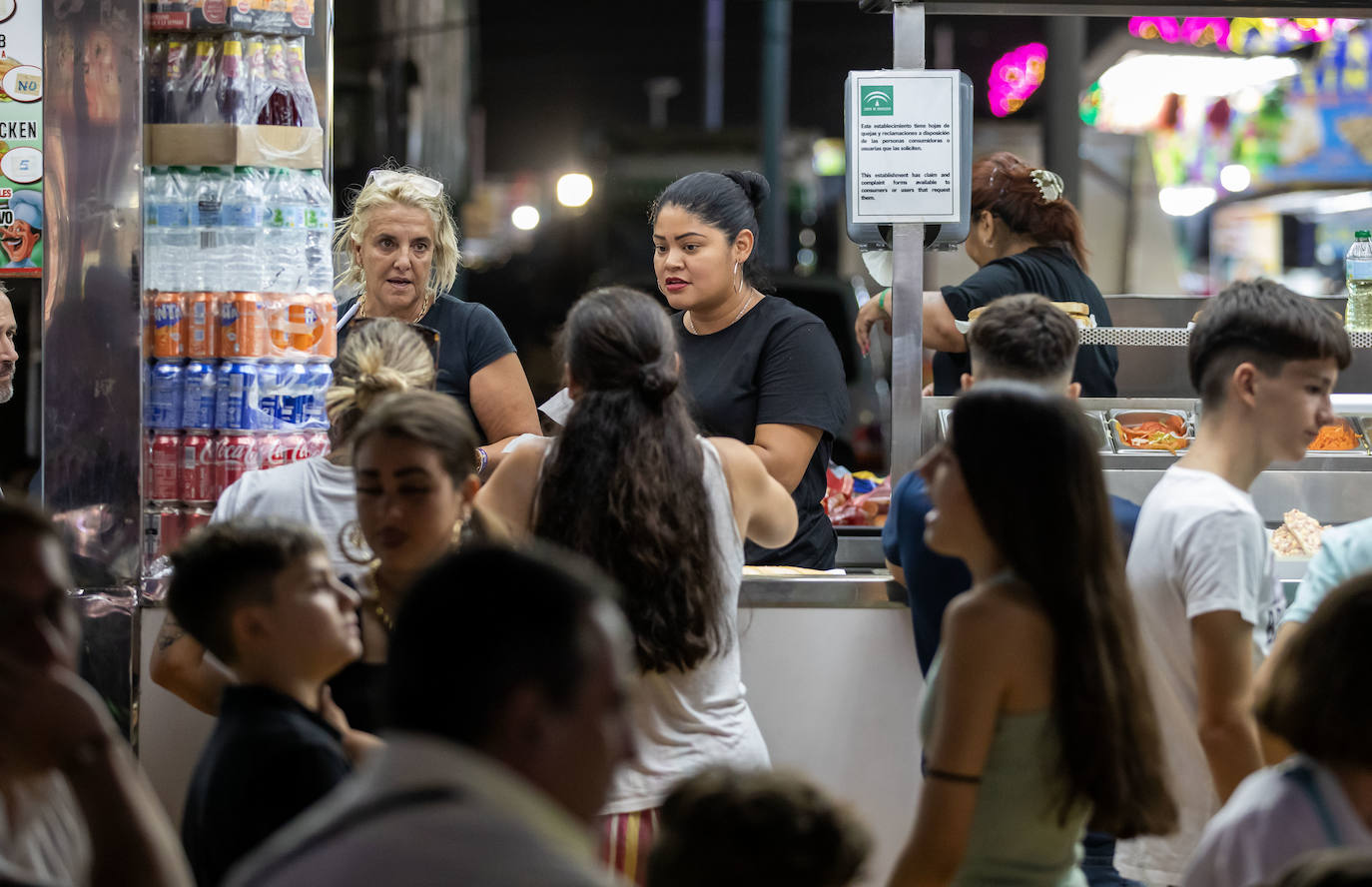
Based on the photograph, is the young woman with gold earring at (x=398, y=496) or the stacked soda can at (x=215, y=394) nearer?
the young woman with gold earring at (x=398, y=496)

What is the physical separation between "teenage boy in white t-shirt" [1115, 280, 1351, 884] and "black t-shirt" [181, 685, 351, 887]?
1.39 metres

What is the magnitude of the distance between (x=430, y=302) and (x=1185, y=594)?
2.17m

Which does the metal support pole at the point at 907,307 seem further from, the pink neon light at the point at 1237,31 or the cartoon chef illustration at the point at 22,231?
the pink neon light at the point at 1237,31

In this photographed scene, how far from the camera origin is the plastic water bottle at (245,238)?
3539mm

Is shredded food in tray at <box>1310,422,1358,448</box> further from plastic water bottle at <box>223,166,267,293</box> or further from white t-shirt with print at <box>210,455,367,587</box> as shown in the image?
plastic water bottle at <box>223,166,267,293</box>

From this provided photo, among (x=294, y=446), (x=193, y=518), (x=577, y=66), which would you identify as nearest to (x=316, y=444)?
(x=294, y=446)

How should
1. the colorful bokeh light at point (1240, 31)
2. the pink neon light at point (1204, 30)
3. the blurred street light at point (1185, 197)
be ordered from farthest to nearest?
the blurred street light at point (1185, 197) < the pink neon light at point (1204, 30) < the colorful bokeh light at point (1240, 31)

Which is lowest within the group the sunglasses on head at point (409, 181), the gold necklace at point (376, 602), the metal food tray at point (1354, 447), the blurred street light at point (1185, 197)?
the gold necklace at point (376, 602)

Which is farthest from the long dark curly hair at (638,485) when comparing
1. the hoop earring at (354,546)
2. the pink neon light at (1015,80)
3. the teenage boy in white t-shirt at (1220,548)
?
the pink neon light at (1015,80)

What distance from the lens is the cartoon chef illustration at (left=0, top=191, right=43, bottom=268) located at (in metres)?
3.62

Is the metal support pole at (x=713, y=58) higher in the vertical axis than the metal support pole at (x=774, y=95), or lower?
higher

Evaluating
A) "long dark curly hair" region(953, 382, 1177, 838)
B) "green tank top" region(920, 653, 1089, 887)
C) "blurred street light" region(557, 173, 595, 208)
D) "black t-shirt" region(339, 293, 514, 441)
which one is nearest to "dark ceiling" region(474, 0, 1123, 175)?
"blurred street light" region(557, 173, 595, 208)

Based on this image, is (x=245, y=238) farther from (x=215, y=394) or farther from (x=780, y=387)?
(x=780, y=387)

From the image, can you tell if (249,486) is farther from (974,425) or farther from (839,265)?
(839,265)
